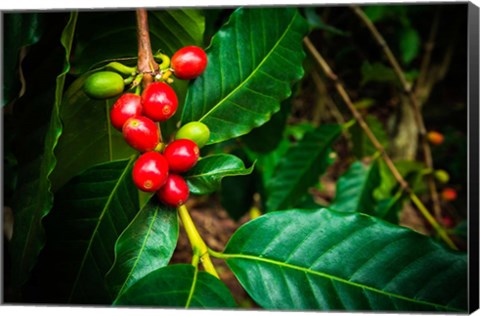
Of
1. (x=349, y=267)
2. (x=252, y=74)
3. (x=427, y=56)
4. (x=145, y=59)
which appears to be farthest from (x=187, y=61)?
(x=427, y=56)

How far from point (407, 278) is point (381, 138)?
1.34 m

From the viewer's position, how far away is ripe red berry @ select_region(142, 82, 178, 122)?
3.00ft

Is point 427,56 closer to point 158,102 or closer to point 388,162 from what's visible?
point 388,162

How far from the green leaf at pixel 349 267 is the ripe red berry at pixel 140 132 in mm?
237

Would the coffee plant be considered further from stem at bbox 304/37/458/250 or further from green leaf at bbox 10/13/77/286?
stem at bbox 304/37/458/250

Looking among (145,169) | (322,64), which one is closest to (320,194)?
(322,64)

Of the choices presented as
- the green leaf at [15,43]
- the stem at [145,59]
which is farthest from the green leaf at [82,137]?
the stem at [145,59]

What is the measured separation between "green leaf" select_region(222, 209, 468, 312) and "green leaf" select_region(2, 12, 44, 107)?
539 millimetres

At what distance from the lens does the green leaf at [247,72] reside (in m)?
1.07

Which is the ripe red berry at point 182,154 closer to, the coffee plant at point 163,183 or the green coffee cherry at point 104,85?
the coffee plant at point 163,183

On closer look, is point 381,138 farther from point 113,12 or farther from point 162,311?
point 162,311

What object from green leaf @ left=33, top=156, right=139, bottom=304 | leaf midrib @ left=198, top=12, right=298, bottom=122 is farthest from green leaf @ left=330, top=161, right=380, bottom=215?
green leaf @ left=33, top=156, right=139, bottom=304

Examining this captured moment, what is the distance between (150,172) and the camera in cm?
85

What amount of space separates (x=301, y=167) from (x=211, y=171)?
3.26ft
